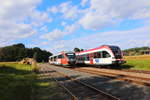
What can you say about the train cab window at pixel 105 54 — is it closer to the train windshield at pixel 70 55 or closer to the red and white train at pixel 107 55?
the red and white train at pixel 107 55

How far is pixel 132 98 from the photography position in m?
8.80

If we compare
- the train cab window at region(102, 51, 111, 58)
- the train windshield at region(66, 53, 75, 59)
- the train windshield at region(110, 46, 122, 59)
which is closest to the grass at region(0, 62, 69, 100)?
the train cab window at region(102, 51, 111, 58)

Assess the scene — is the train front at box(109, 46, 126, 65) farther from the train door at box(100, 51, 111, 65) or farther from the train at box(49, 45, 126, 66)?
the train door at box(100, 51, 111, 65)

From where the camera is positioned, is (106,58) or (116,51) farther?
(106,58)

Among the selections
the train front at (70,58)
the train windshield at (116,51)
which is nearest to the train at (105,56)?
the train windshield at (116,51)

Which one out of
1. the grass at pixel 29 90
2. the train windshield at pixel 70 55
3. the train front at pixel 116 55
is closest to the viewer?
the grass at pixel 29 90

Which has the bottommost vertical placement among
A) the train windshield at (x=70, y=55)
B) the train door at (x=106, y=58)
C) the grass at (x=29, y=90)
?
the grass at (x=29, y=90)

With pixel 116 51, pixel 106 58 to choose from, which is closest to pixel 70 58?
pixel 106 58

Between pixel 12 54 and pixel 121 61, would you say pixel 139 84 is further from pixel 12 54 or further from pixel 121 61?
pixel 12 54

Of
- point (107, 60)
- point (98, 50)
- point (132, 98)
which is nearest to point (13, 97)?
point (132, 98)

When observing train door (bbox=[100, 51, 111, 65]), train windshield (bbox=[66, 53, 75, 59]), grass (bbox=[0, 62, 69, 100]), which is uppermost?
train windshield (bbox=[66, 53, 75, 59])

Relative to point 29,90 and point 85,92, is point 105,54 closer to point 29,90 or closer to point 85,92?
point 29,90

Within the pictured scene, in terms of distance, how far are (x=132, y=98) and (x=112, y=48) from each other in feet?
58.3

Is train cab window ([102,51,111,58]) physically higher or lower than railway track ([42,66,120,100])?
higher
